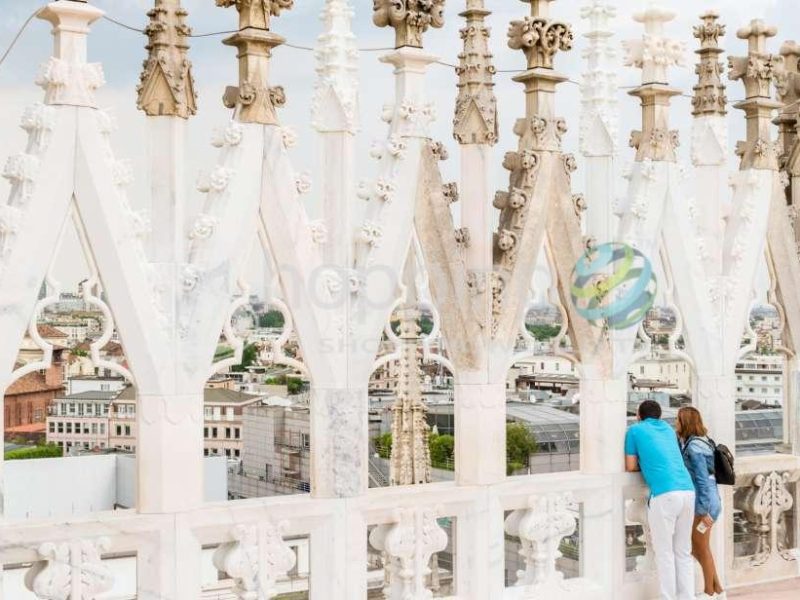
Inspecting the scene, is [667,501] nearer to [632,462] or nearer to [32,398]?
[632,462]

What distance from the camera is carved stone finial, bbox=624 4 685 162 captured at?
9375 millimetres

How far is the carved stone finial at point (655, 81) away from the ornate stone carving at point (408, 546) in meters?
3.29

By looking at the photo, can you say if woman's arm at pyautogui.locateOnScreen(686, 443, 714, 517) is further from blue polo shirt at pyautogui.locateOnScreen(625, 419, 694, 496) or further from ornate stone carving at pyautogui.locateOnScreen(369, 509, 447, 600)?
ornate stone carving at pyautogui.locateOnScreen(369, 509, 447, 600)

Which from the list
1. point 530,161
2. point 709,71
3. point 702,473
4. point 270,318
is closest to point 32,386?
point 270,318

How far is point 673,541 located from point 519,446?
2573 mm

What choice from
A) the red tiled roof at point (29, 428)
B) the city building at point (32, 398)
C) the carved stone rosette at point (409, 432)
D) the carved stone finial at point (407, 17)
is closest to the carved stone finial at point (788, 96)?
the carved stone rosette at point (409, 432)

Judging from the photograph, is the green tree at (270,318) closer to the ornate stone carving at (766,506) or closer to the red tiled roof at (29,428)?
the red tiled roof at (29,428)

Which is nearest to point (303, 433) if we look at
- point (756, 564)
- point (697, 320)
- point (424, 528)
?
point (424, 528)

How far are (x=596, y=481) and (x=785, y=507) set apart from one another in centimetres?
235

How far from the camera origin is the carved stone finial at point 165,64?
7285 millimetres

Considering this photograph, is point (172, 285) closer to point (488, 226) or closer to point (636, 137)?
point (488, 226)

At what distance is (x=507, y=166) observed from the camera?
8750 millimetres

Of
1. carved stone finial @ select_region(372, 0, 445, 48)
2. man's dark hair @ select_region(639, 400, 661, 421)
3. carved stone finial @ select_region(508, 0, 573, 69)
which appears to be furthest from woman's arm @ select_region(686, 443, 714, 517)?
carved stone finial @ select_region(372, 0, 445, 48)

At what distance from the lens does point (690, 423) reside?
30.3ft
